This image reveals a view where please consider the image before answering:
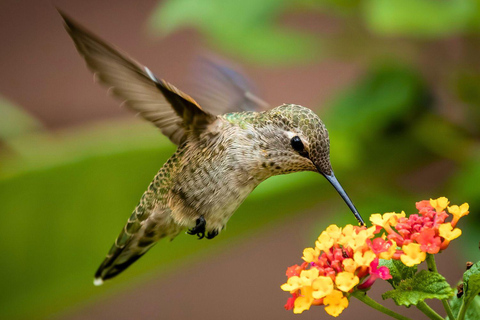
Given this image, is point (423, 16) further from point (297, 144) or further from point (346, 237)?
point (346, 237)

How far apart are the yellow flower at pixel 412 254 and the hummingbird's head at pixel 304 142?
0.30 meters

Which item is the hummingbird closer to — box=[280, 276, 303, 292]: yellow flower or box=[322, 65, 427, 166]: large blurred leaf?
box=[280, 276, 303, 292]: yellow flower

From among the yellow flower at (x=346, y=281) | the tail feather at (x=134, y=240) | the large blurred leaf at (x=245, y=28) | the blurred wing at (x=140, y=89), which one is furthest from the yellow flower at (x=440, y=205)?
the large blurred leaf at (x=245, y=28)

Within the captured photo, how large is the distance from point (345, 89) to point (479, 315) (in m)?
1.54

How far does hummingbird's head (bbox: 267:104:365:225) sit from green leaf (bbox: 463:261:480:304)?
0.32m

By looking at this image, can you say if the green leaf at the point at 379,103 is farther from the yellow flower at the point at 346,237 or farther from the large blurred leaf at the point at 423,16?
the yellow flower at the point at 346,237

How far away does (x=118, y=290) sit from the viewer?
2.70 metres

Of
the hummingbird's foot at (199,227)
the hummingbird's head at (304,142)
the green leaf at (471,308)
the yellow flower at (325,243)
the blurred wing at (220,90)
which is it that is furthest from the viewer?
the blurred wing at (220,90)

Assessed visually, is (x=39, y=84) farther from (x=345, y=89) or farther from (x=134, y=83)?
(x=134, y=83)

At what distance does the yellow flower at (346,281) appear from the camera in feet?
3.74

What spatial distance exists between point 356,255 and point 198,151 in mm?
651

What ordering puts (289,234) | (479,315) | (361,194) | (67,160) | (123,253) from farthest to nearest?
1. (289,234)
2. (361,194)
3. (67,160)
4. (123,253)
5. (479,315)

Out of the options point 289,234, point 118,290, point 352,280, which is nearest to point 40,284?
point 118,290

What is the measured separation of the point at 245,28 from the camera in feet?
8.46
